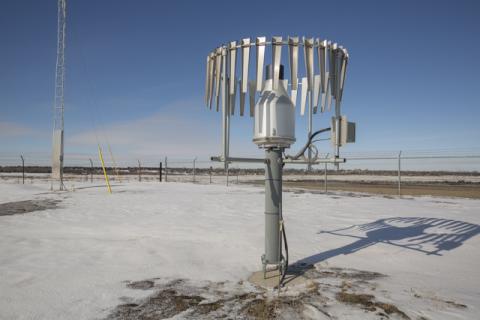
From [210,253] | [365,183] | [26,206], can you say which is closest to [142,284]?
[210,253]

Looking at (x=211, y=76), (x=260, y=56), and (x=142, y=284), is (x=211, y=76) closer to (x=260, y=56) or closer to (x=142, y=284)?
(x=260, y=56)

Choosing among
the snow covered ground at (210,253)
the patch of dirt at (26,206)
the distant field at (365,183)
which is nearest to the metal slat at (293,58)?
the snow covered ground at (210,253)

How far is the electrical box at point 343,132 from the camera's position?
4062mm

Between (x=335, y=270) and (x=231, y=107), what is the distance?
2.51 m

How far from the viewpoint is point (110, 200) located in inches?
457

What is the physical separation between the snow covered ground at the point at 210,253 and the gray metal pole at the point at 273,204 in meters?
0.46

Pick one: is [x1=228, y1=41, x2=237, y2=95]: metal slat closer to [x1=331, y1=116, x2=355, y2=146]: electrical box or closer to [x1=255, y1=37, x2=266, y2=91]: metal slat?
[x1=255, y1=37, x2=266, y2=91]: metal slat

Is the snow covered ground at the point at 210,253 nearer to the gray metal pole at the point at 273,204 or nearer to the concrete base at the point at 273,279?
the concrete base at the point at 273,279

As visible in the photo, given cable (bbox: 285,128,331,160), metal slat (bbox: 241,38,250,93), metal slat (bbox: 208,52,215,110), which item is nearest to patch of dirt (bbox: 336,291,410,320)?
cable (bbox: 285,128,331,160)

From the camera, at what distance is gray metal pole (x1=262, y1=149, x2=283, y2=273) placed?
13.2 ft

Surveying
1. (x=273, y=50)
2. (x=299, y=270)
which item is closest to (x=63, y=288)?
(x=299, y=270)

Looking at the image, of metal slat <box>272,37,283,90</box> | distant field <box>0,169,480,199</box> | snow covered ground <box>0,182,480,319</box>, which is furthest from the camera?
distant field <box>0,169,480,199</box>

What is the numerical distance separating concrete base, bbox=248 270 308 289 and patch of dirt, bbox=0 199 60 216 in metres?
7.65

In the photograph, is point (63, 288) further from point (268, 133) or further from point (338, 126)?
point (338, 126)
